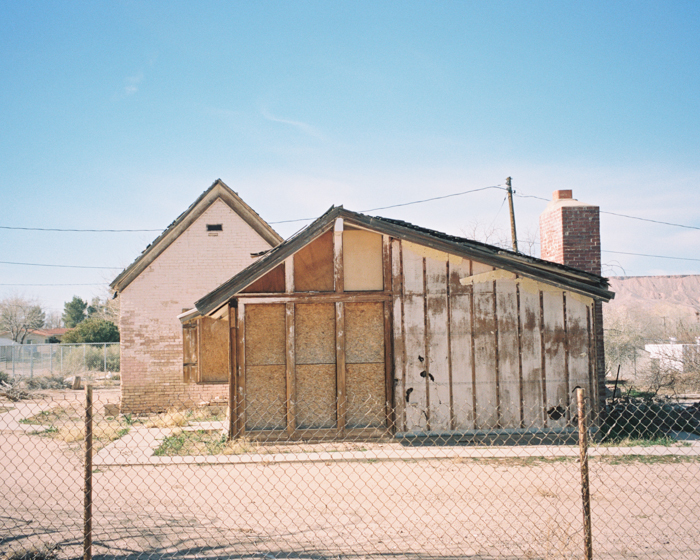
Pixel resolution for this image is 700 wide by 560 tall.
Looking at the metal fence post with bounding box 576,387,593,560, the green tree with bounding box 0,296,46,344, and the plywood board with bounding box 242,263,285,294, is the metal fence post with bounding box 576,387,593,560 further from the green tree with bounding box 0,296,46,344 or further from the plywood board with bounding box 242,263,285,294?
the green tree with bounding box 0,296,46,344

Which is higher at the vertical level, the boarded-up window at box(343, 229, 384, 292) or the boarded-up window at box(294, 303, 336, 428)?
the boarded-up window at box(343, 229, 384, 292)

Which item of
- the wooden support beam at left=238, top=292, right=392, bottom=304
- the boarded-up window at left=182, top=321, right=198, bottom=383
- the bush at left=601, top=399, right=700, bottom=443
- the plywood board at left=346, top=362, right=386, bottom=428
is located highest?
the wooden support beam at left=238, top=292, right=392, bottom=304

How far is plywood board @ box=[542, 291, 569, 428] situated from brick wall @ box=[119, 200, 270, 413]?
927 cm

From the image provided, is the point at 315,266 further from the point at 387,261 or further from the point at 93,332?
the point at 93,332

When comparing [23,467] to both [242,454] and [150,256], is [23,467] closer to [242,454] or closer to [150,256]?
[242,454]

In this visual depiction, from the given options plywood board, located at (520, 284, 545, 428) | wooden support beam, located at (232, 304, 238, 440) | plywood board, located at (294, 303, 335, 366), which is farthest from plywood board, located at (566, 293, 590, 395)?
wooden support beam, located at (232, 304, 238, 440)

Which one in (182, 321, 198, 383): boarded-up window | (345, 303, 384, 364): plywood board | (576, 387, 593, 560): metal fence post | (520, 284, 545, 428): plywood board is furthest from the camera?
(182, 321, 198, 383): boarded-up window

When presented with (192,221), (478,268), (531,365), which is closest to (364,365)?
(478,268)

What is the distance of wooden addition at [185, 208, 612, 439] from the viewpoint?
1059cm

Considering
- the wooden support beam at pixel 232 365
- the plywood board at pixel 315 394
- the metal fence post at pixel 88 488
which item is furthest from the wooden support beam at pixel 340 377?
the metal fence post at pixel 88 488

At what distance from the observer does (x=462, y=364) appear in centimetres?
1063

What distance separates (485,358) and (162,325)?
967 cm

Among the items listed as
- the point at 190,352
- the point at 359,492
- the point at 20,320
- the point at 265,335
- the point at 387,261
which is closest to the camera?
the point at 359,492

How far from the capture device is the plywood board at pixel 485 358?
1059 cm
